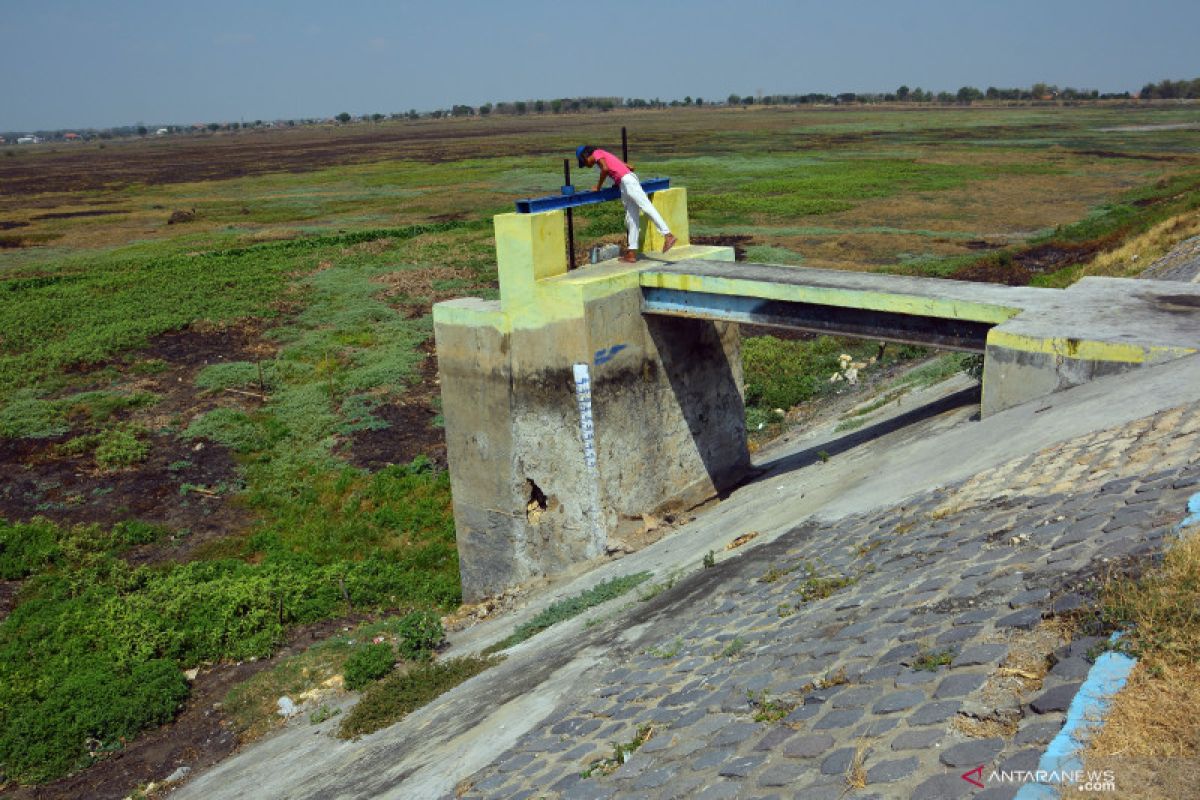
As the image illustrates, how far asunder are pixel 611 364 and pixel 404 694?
4.42m

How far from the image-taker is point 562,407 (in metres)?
12.0

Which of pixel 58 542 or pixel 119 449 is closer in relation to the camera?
pixel 58 542

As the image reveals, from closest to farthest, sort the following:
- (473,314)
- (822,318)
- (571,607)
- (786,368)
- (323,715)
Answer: (571,607) → (323,715) → (822,318) → (473,314) → (786,368)

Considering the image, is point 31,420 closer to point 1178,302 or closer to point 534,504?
point 534,504

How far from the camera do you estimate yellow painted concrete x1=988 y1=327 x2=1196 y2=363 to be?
805 centimetres

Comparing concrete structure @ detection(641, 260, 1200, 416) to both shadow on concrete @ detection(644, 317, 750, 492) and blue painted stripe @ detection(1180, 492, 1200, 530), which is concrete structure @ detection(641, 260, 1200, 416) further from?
blue painted stripe @ detection(1180, 492, 1200, 530)

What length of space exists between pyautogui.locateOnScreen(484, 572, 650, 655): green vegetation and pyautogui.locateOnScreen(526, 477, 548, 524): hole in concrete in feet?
8.31

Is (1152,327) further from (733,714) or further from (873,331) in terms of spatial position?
(733,714)

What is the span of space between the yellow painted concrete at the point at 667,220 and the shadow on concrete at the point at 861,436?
3.24 m

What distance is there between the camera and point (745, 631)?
673 centimetres

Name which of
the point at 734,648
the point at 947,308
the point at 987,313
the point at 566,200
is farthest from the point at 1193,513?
the point at 566,200

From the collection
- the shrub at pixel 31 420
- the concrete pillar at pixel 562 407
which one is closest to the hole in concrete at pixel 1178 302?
the concrete pillar at pixel 562 407

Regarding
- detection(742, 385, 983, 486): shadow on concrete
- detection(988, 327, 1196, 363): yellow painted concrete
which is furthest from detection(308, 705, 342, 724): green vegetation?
detection(988, 327, 1196, 363): yellow painted concrete

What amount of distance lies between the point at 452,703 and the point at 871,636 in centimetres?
420
